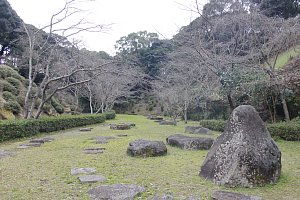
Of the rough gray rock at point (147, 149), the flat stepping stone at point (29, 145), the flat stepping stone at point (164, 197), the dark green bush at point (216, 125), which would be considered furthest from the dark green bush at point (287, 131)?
the flat stepping stone at point (29, 145)

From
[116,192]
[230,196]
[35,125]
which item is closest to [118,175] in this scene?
[116,192]

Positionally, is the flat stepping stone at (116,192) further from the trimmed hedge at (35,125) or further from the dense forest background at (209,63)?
the dense forest background at (209,63)

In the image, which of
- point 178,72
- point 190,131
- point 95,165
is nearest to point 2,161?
point 95,165

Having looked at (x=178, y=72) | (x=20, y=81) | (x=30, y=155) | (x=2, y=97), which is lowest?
(x=30, y=155)

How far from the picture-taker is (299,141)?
389 inches

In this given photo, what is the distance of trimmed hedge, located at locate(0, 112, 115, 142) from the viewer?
33.8 feet

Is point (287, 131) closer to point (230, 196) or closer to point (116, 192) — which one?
point (230, 196)

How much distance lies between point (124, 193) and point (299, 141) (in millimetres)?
8339

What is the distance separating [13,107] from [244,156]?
51.4ft

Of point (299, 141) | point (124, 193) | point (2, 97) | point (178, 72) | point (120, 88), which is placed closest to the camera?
point (124, 193)

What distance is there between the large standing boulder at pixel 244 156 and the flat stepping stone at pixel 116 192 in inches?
54.6

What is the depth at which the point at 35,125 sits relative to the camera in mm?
12297

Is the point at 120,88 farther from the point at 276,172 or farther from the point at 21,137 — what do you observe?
the point at 276,172

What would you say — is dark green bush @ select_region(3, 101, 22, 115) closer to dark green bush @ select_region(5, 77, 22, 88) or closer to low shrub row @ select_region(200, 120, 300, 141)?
dark green bush @ select_region(5, 77, 22, 88)
